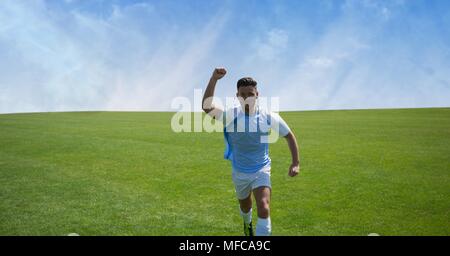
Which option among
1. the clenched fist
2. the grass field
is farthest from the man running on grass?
the grass field

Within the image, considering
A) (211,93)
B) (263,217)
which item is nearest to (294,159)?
(263,217)

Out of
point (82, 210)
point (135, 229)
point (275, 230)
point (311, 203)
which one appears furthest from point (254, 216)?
point (82, 210)

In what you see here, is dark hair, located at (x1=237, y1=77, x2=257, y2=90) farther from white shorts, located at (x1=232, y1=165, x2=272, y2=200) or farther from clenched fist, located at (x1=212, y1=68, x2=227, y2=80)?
white shorts, located at (x1=232, y1=165, x2=272, y2=200)

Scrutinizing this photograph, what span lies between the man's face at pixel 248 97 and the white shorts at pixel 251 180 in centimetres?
102

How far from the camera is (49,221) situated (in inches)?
370

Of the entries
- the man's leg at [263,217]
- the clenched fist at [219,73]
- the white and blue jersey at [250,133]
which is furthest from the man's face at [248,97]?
the man's leg at [263,217]

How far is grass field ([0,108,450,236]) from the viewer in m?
8.97

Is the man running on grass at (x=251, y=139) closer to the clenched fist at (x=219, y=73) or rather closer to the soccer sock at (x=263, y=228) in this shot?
the soccer sock at (x=263, y=228)

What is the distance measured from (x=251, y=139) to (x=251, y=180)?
2.19 ft

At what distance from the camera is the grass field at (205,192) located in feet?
29.4

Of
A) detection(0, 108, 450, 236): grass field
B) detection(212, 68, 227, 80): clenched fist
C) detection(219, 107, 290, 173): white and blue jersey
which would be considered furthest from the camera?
detection(0, 108, 450, 236): grass field

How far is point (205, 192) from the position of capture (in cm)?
1211

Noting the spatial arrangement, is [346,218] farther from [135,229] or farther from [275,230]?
[135,229]
